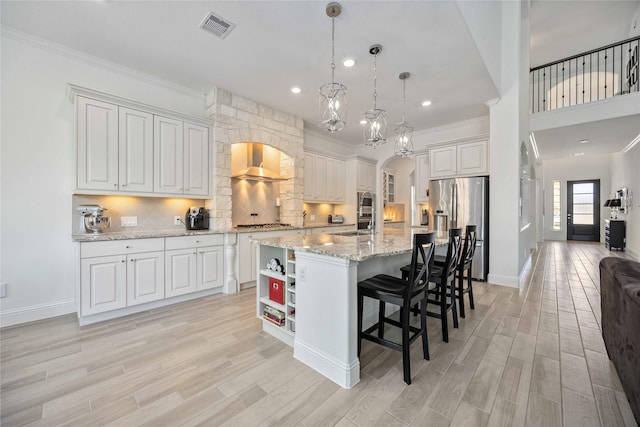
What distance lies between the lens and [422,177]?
18.9ft

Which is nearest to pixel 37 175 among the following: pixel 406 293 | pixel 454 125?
pixel 406 293

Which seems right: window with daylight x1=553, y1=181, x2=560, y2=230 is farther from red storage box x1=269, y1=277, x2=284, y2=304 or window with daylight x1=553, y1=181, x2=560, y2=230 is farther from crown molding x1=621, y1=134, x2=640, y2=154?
red storage box x1=269, y1=277, x2=284, y2=304

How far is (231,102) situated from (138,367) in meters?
3.65

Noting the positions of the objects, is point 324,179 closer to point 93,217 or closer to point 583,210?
point 93,217

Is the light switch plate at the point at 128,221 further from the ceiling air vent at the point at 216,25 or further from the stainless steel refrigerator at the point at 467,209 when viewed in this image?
the stainless steel refrigerator at the point at 467,209

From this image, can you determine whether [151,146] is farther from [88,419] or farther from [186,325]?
[88,419]

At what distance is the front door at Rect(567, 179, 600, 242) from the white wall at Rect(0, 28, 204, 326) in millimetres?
13869

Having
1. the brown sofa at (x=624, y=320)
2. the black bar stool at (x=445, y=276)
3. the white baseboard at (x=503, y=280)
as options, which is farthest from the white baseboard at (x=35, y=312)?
the white baseboard at (x=503, y=280)

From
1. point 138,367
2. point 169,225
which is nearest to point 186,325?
point 138,367

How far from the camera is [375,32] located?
275cm

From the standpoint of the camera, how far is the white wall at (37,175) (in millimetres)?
2762

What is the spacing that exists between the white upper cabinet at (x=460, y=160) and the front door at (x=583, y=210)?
845 cm

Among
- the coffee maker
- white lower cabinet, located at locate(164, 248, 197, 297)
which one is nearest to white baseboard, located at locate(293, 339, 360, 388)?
white lower cabinet, located at locate(164, 248, 197, 297)

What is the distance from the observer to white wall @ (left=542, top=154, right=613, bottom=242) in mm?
9086
